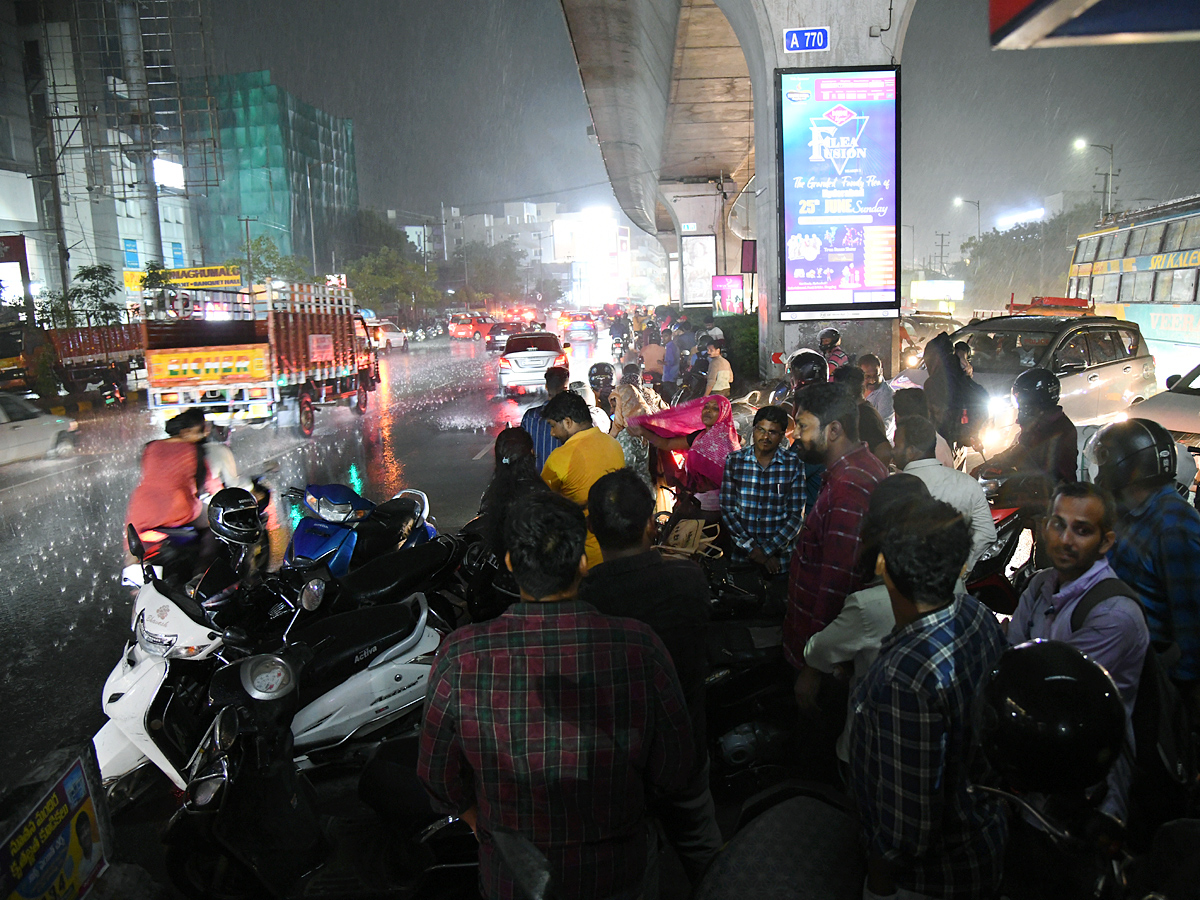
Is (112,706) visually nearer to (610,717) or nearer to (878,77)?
(610,717)

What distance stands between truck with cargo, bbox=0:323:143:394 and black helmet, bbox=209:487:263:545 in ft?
64.5

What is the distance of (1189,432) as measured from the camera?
8391 mm

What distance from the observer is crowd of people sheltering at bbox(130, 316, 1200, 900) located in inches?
73.6

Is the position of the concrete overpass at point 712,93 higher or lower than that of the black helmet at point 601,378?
higher

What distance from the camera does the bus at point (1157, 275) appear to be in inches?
639

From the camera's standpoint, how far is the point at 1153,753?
8.13 feet

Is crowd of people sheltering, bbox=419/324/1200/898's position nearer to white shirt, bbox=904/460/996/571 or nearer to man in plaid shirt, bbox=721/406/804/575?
white shirt, bbox=904/460/996/571

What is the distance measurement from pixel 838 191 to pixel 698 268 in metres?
29.0

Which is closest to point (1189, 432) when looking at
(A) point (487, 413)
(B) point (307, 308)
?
(A) point (487, 413)

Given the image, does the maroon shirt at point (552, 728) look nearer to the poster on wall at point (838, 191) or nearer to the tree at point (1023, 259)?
the poster on wall at point (838, 191)

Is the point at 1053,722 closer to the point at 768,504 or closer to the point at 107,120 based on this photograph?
the point at 768,504

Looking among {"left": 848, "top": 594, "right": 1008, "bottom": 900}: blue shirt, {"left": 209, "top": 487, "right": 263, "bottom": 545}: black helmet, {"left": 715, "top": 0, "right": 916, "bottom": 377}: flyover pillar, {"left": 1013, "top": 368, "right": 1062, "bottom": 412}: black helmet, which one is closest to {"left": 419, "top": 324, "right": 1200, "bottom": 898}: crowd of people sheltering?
{"left": 848, "top": 594, "right": 1008, "bottom": 900}: blue shirt

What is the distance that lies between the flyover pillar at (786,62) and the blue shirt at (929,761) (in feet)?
34.2

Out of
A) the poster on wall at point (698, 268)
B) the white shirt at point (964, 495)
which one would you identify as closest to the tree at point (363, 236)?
the poster on wall at point (698, 268)
